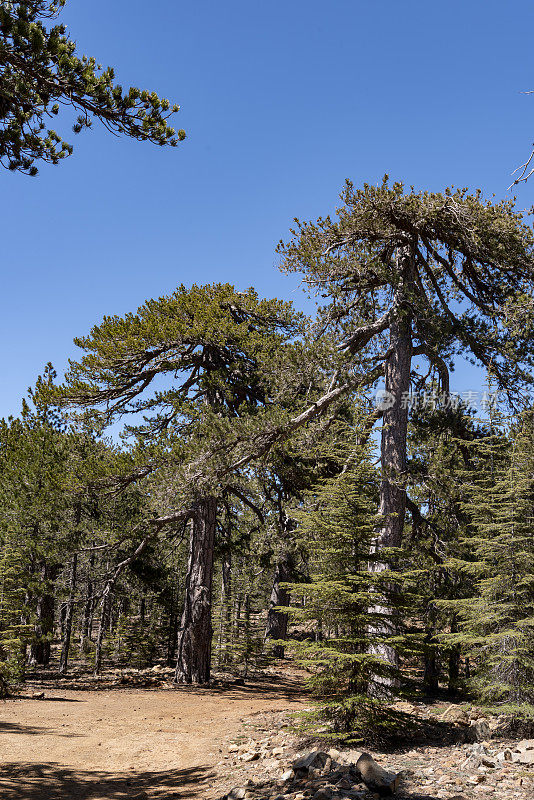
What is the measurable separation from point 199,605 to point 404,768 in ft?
33.0

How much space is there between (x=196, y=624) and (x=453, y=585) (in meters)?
7.18

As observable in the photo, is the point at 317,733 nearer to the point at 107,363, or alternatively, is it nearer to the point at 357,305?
the point at 357,305

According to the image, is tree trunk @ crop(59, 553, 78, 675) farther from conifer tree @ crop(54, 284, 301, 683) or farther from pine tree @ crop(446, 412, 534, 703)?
pine tree @ crop(446, 412, 534, 703)

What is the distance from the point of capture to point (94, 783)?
649 cm

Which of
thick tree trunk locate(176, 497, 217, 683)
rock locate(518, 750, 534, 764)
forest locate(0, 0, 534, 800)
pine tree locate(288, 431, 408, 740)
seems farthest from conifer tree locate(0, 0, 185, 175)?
thick tree trunk locate(176, 497, 217, 683)

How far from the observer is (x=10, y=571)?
1377 centimetres

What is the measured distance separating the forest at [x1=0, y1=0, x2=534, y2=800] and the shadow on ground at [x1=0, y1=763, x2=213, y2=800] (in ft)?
0.58

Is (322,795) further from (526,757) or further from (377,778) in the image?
(526,757)

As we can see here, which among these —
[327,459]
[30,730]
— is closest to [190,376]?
[327,459]

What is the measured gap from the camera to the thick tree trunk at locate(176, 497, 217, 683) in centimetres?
1490

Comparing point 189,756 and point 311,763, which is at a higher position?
point 311,763

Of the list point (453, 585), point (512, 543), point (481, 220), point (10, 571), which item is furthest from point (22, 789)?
point (481, 220)

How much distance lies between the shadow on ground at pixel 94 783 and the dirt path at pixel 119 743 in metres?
0.01

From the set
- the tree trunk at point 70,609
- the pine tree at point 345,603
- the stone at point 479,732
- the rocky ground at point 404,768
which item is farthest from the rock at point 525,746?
the tree trunk at point 70,609
